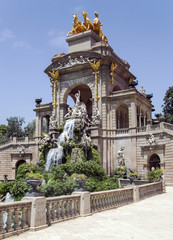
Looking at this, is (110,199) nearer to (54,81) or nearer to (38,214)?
(38,214)

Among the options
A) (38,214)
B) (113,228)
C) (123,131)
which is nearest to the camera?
(38,214)

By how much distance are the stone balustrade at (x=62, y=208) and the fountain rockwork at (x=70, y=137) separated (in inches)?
680

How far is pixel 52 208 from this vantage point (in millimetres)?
10727

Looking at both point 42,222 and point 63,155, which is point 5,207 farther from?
point 63,155

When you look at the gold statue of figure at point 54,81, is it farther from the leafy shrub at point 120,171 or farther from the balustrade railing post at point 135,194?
the balustrade railing post at point 135,194

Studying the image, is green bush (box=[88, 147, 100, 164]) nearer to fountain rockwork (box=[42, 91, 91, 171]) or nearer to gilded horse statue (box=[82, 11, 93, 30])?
fountain rockwork (box=[42, 91, 91, 171])

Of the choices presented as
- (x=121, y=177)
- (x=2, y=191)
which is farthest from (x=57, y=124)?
(x=2, y=191)

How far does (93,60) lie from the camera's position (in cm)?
3556

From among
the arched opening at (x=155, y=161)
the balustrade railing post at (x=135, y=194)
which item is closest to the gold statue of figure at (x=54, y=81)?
the arched opening at (x=155, y=161)

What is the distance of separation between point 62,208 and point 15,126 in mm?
57971

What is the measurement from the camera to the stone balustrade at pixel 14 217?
8.55 m

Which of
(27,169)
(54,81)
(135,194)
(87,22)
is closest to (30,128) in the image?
(54,81)

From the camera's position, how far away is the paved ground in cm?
873

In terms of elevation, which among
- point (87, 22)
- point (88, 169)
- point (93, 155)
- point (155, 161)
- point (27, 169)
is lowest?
point (27, 169)
